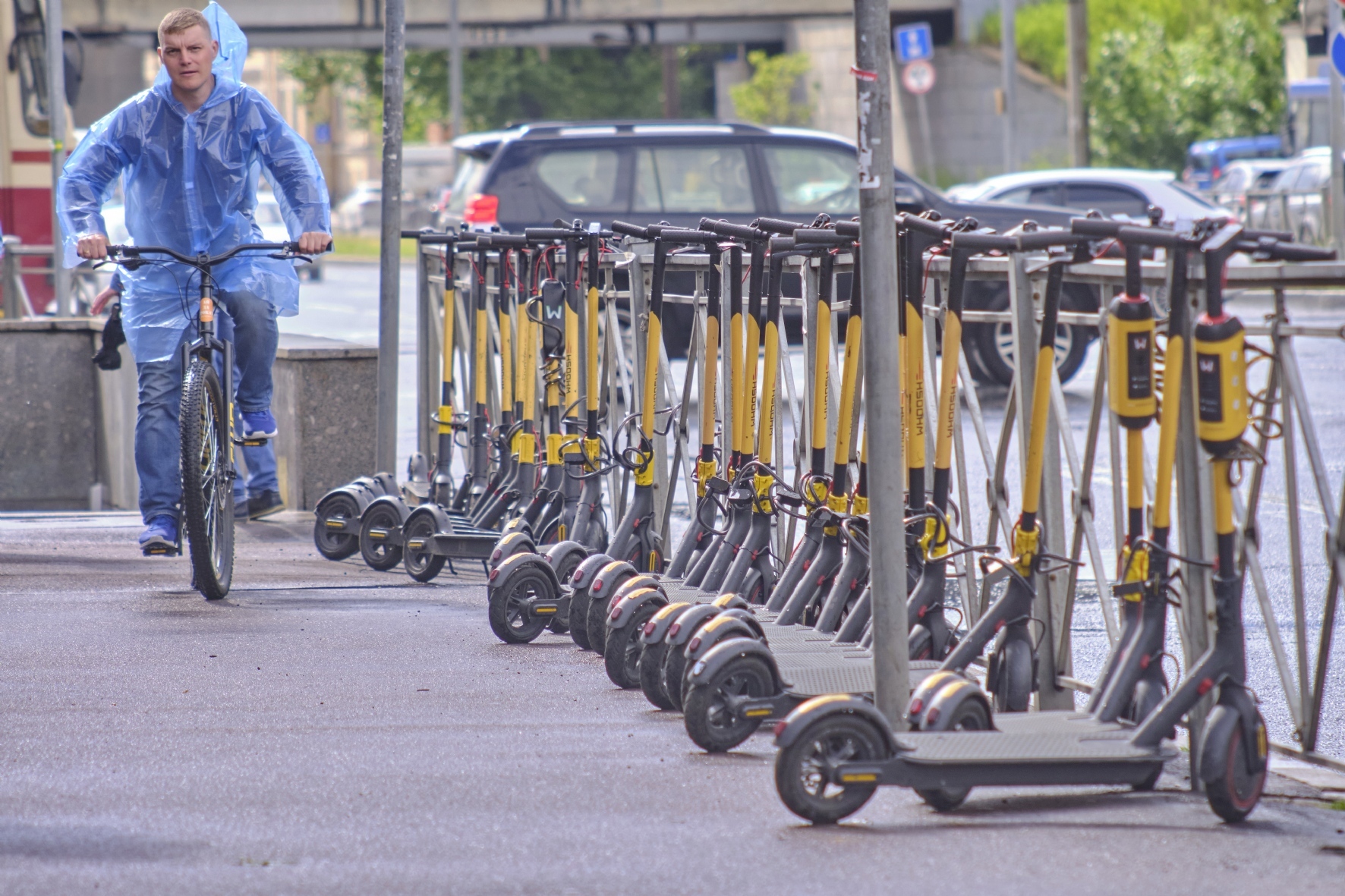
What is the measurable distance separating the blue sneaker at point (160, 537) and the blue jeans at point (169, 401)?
18 mm

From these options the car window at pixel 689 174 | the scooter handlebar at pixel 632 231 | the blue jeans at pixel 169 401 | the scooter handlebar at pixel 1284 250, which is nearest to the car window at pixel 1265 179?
the car window at pixel 689 174

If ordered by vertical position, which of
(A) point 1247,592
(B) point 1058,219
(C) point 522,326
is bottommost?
(A) point 1247,592

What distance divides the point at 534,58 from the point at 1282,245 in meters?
48.8

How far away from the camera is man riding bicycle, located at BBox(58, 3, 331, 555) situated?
617cm

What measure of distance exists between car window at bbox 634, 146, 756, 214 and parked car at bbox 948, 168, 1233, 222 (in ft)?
17.9

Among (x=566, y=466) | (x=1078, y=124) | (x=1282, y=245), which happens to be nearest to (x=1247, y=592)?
(x=566, y=466)

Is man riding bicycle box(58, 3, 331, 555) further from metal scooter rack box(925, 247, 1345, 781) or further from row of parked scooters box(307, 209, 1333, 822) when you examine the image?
metal scooter rack box(925, 247, 1345, 781)

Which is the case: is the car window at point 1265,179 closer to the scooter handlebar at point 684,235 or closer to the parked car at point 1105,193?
the parked car at point 1105,193

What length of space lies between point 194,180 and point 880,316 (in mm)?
3639

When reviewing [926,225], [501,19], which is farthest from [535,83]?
[926,225]

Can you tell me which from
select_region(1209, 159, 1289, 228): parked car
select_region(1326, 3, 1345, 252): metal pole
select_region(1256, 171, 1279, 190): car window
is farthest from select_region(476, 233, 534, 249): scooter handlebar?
select_region(1256, 171, 1279, 190): car window

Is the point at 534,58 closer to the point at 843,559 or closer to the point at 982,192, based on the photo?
the point at 982,192

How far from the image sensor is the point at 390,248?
723 cm

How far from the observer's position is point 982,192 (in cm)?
2022
